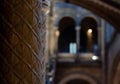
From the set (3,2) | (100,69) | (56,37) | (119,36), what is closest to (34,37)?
(3,2)

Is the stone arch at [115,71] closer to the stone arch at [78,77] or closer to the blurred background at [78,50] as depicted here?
the blurred background at [78,50]

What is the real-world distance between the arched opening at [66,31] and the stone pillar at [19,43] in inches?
824

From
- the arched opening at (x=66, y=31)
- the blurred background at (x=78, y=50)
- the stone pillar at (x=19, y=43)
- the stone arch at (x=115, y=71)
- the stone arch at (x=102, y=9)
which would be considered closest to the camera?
the stone pillar at (x=19, y=43)

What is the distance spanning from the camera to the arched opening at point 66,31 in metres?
23.0

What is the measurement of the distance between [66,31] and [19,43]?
73.6 ft

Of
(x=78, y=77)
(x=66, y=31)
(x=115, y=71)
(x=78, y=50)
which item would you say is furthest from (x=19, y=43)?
(x=66, y=31)

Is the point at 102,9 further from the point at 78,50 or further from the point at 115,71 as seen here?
the point at 78,50

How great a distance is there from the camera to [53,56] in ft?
70.9

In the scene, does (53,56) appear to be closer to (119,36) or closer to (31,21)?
(119,36)

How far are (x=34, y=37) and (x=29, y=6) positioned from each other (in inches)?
5.6

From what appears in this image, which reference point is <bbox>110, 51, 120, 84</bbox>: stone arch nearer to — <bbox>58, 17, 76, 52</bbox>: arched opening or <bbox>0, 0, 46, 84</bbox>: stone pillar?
<bbox>58, 17, 76, 52</bbox>: arched opening

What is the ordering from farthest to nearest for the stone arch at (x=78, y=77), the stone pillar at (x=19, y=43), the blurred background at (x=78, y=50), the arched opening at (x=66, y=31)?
the arched opening at (x=66, y=31)
the stone arch at (x=78, y=77)
the blurred background at (x=78, y=50)
the stone pillar at (x=19, y=43)

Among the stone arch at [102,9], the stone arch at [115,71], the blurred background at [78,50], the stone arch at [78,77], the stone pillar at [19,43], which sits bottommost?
the stone pillar at [19,43]

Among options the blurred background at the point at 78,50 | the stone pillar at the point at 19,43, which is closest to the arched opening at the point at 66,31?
the blurred background at the point at 78,50
